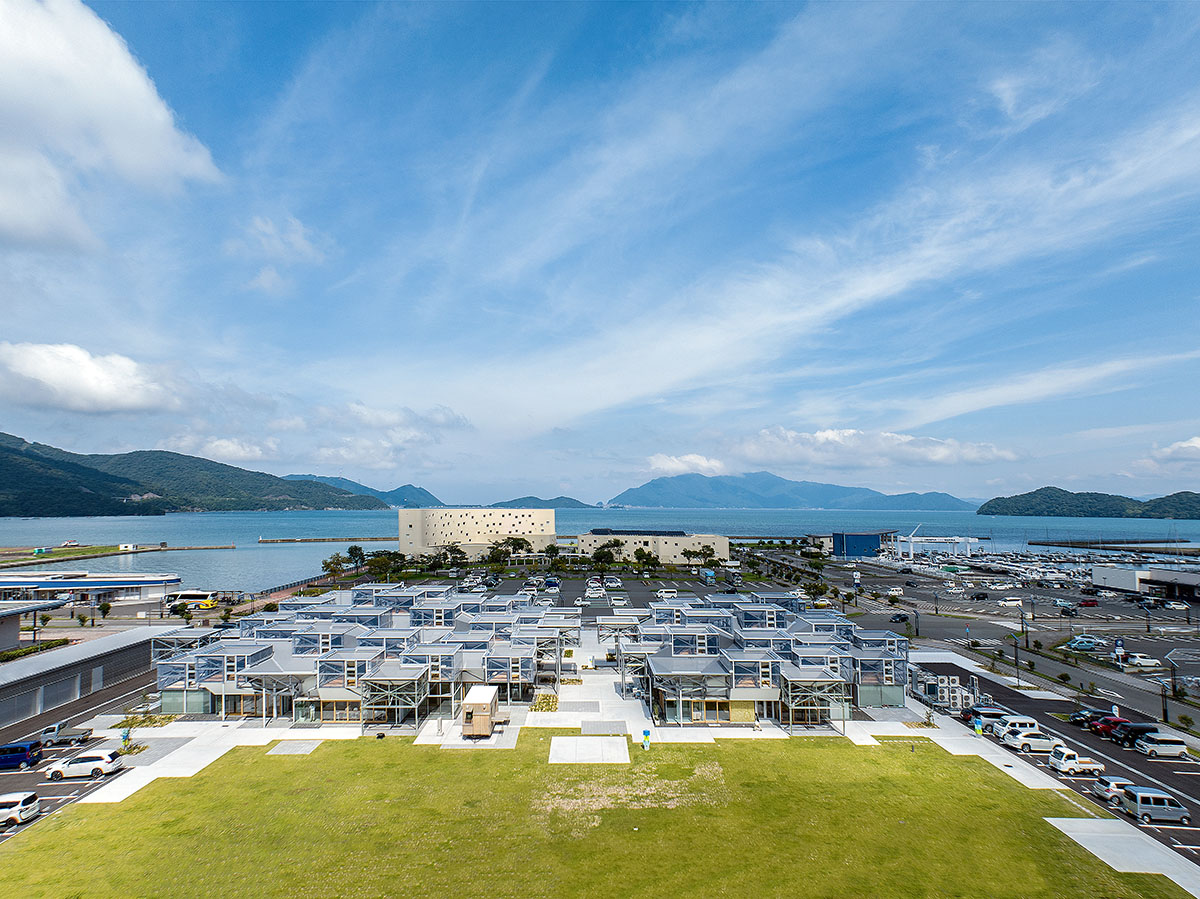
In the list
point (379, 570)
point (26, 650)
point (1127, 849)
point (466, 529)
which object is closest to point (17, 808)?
point (26, 650)

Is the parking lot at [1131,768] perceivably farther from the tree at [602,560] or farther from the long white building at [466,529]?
the long white building at [466,529]

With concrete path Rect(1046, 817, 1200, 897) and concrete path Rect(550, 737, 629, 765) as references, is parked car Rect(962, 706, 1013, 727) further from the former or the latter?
concrete path Rect(550, 737, 629, 765)

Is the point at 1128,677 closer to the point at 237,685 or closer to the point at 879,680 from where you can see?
the point at 879,680

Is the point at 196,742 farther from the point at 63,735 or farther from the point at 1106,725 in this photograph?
the point at 1106,725

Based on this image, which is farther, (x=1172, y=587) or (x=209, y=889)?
(x=1172, y=587)

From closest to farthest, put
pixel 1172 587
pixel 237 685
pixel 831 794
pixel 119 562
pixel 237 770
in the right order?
1. pixel 831 794
2. pixel 237 770
3. pixel 237 685
4. pixel 1172 587
5. pixel 119 562

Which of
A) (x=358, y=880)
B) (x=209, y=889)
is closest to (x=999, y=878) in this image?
(x=358, y=880)
